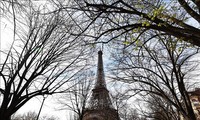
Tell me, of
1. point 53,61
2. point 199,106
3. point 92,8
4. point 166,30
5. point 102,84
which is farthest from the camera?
point 102,84

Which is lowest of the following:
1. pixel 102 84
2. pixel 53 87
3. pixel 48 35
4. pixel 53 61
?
pixel 53 87

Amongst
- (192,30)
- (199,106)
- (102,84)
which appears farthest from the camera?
(102,84)

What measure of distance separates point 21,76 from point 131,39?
465 cm

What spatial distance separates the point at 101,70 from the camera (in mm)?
35750

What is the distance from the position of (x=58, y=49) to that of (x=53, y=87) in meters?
1.75

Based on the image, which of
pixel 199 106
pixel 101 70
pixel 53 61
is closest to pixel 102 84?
pixel 101 70

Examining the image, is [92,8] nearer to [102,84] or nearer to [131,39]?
[131,39]

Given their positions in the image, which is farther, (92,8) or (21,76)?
(21,76)

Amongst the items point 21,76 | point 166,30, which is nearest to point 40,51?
point 21,76

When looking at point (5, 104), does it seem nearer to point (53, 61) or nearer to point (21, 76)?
point (21, 76)

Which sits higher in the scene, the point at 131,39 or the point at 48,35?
the point at 48,35

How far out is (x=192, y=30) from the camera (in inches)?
153

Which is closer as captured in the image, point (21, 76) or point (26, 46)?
point (21, 76)

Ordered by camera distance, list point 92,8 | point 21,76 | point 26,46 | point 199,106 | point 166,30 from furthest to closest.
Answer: point 199,106 < point 26,46 < point 21,76 < point 92,8 < point 166,30
